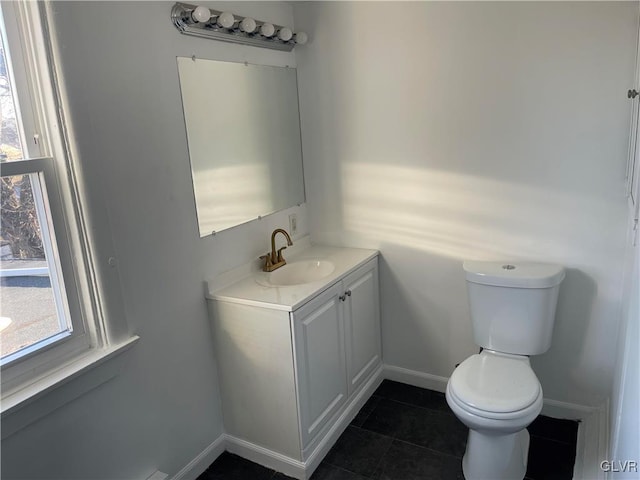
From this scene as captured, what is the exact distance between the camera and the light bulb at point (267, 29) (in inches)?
87.0

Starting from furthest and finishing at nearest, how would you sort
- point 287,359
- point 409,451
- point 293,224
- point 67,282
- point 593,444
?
point 293,224
point 409,451
point 593,444
point 287,359
point 67,282

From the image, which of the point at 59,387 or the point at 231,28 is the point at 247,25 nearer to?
the point at 231,28

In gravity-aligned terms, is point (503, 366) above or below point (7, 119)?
below

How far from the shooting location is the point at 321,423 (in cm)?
217

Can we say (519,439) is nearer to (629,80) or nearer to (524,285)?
(524,285)

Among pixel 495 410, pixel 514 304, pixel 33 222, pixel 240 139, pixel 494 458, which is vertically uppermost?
pixel 240 139

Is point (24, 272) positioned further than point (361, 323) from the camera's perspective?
No

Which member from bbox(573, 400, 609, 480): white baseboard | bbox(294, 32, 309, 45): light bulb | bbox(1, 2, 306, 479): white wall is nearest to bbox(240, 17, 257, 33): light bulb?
bbox(1, 2, 306, 479): white wall

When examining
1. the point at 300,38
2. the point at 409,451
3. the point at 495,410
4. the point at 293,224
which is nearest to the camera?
the point at 495,410

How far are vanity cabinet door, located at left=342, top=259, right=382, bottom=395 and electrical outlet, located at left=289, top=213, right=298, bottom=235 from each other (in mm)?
468

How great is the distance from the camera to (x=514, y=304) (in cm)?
212

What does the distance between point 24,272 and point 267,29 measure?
1504mm

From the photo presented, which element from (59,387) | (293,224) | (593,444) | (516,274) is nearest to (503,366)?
(516,274)

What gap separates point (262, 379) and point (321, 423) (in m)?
0.37
